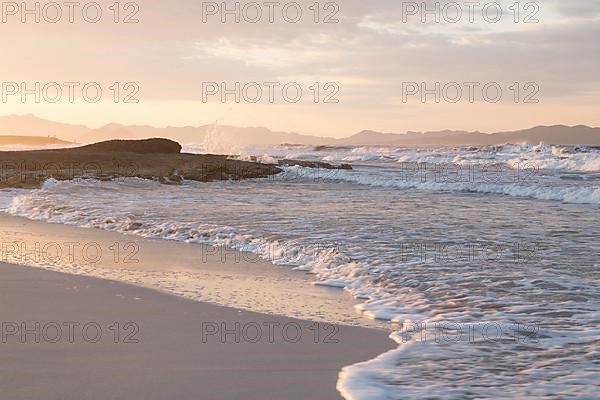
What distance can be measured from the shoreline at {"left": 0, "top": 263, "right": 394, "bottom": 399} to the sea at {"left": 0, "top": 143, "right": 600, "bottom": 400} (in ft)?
1.16

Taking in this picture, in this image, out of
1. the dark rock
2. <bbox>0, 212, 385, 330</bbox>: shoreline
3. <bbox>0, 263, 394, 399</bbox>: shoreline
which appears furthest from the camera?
the dark rock

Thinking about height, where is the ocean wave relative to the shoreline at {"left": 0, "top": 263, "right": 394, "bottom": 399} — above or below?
above

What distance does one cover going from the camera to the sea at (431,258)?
4.37 m

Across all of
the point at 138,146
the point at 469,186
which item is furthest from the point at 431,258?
the point at 138,146

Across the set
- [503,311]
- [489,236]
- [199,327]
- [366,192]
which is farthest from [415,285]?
[366,192]

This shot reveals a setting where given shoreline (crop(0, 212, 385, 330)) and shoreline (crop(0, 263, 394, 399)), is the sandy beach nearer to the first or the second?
shoreline (crop(0, 263, 394, 399))

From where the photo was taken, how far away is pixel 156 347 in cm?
468

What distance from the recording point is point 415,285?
23.0 feet

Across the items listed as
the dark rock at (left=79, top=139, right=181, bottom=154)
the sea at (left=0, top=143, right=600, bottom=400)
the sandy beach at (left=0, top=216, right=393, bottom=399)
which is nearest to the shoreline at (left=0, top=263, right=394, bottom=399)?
the sandy beach at (left=0, top=216, right=393, bottom=399)

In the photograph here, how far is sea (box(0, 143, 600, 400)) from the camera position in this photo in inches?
172

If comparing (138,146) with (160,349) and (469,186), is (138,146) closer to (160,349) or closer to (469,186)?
(469,186)

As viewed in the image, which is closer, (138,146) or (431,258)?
(431,258)

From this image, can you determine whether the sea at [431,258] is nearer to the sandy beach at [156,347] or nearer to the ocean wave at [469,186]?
the ocean wave at [469,186]

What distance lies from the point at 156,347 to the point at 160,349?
7 cm
